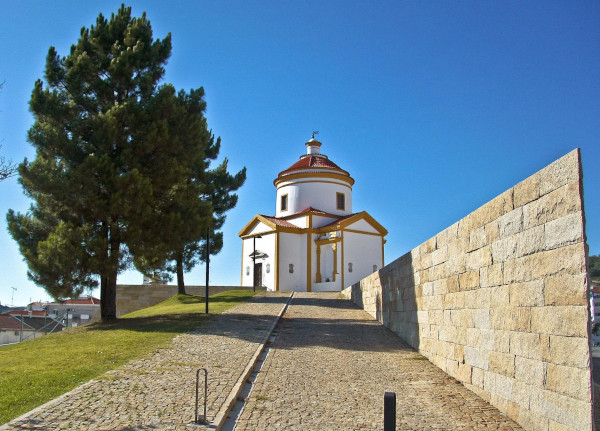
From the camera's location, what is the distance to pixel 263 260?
32094mm

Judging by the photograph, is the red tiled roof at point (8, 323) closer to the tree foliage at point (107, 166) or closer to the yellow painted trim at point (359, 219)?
the yellow painted trim at point (359, 219)

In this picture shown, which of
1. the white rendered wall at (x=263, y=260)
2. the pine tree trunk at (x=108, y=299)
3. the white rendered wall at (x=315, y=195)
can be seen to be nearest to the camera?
the pine tree trunk at (x=108, y=299)

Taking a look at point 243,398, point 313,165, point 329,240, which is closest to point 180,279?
point 329,240

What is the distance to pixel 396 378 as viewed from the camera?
8094mm

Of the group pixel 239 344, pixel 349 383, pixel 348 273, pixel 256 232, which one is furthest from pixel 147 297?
pixel 349 383

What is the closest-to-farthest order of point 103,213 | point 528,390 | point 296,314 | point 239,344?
1. point 528,390
2. point 239,344
3. point 103,213
4. point 296,314

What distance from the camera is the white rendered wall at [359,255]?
100 ft

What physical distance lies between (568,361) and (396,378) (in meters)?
3.85

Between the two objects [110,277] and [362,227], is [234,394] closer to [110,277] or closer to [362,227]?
[110,277]

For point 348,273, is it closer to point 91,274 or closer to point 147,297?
point 147,297

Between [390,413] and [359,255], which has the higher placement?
[359,255]

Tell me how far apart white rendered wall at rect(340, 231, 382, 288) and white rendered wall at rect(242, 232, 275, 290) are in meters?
4.22

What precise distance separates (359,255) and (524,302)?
84.3 ft

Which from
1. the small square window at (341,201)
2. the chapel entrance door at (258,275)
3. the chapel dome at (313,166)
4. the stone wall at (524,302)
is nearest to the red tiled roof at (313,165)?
the chapel dome at (313,166)
